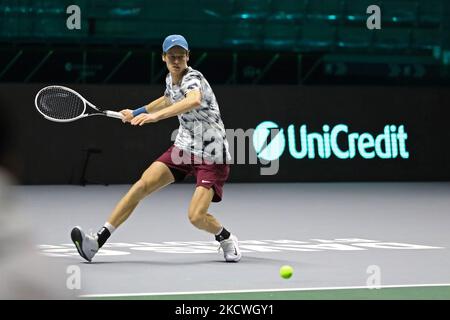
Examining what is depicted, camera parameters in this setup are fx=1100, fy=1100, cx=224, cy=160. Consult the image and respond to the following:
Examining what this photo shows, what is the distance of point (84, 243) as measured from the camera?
29.1ft

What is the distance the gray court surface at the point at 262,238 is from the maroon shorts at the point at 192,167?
0.70 meters

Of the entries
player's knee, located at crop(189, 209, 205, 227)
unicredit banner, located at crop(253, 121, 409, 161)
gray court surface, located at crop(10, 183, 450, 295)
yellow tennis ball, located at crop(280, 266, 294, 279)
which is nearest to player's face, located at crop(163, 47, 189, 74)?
player's knee, located at crop(189, 209, 205, 227)

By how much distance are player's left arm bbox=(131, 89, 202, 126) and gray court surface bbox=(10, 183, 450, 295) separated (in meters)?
1.21

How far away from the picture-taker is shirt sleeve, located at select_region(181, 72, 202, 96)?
8.80 metres

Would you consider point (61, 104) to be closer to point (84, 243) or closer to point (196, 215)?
point (84, 243)

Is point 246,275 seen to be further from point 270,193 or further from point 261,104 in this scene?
point 261,104

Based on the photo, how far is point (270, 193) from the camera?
1888 centimetres

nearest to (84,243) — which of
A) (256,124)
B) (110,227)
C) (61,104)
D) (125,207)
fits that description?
(110,227)

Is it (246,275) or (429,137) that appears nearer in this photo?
(246,275)

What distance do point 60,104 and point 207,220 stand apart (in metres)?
1.64

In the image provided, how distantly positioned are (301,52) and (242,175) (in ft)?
9.04

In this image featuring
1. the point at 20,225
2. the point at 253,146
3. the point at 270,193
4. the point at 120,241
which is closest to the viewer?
the point at 20,225

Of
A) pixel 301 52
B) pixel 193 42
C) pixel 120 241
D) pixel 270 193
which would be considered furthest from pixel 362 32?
pixel 120 241

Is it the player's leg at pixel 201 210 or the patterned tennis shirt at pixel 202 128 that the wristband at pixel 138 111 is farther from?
the player's leg at pixel 201 210
